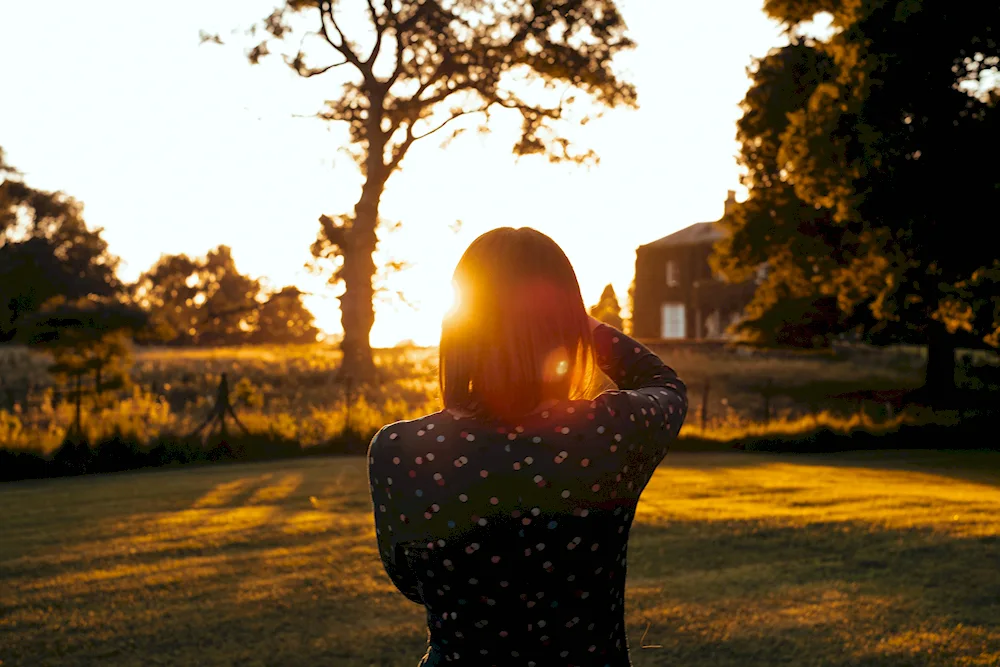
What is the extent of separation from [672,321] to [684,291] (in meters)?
2.01

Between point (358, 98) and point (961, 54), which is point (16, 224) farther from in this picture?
point (961, 54)

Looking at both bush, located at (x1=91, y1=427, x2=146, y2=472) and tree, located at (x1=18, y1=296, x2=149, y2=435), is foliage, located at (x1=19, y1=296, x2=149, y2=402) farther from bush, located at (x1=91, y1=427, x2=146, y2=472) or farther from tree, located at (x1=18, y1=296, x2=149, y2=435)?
bush, located at (x1=91, y1=427, x2=146, y2=472)

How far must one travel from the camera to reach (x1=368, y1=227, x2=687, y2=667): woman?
6.57ft

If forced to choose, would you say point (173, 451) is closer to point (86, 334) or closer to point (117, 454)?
point (117, 454)

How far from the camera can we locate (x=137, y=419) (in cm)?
1662

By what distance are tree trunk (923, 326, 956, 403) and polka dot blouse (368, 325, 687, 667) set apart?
89.2 ft

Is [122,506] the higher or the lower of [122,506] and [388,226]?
the lower

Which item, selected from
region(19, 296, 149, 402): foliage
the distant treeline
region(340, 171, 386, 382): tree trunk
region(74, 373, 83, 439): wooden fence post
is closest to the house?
the distant treeline

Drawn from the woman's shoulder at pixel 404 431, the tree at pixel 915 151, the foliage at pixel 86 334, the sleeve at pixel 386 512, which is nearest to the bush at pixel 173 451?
the foliage at pixel 86 334

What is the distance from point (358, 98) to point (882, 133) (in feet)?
51.1

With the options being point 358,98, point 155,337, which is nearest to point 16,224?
point 358,98

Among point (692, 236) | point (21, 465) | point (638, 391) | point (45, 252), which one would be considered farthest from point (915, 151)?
point (45, 252)

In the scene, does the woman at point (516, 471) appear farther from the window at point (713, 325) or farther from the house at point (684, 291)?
the window at point (713, 325)

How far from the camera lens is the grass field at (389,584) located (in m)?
5.57
